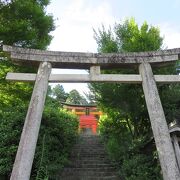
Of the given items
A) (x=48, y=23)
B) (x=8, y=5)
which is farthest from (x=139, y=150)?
(x=8, y=5)

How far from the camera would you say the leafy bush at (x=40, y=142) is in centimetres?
802

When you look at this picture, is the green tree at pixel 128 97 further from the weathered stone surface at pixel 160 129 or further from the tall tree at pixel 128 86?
the weathered stone surface at pixel 160 129

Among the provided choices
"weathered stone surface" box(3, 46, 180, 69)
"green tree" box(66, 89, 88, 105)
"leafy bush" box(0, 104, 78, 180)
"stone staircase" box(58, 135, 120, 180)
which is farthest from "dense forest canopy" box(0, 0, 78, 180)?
"green tree" box(66, 89, 88, 105)

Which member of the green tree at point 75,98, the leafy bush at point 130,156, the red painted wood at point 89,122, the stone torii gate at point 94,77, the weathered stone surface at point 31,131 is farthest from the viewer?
the green tree at point 75,98

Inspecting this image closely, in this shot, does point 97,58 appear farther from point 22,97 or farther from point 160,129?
point 22,97

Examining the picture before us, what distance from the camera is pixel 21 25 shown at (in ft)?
31.5

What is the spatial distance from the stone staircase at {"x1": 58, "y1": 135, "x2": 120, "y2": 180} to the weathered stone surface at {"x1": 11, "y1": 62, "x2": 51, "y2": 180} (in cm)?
356

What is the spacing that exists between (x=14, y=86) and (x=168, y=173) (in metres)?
6.93

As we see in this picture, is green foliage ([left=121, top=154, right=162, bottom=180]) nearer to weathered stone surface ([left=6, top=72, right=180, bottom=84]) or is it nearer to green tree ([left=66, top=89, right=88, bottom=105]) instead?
weathered stone surface ([left=6, top=72, right=180, bottom=84])

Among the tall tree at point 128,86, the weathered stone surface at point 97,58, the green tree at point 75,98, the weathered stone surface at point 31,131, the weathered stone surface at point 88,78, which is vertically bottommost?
the weathered stone surface at point 31,131

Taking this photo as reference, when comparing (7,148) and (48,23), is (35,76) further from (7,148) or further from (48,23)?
(48,23)

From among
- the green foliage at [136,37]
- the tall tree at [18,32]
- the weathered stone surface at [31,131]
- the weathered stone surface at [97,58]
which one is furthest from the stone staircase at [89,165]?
the green foliage at [136,37]

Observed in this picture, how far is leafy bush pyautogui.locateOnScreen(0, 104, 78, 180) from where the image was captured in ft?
26.3

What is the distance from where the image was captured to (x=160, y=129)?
Answer: 6.34 metres
